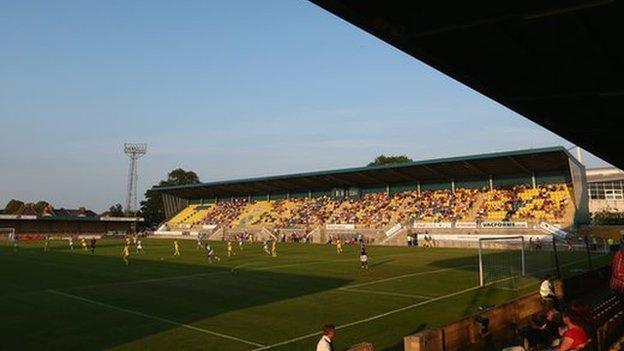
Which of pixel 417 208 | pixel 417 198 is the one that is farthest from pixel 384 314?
pixel 417 198

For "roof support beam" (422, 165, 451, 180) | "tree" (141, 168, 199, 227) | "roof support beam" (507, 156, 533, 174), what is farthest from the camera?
"tree" (141, 168, 199, 227)

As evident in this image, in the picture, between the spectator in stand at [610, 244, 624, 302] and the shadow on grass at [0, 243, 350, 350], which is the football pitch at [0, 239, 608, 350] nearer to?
the shadow on grass at [0, 243, 350, 350]

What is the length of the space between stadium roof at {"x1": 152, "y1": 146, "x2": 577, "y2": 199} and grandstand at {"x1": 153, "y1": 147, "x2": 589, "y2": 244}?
12 cm

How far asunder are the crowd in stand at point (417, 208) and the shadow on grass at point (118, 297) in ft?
131

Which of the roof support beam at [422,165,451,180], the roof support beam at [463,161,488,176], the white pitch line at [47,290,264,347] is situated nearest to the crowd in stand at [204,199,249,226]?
the roof support beam at [422,165,451,180]

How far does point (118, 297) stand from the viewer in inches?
880

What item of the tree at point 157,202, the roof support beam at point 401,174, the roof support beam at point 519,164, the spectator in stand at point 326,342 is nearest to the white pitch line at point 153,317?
the spectator in stand at point 326,342

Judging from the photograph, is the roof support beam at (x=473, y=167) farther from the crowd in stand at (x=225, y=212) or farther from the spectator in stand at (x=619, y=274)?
the spectator in stand at (x=619, y=274)

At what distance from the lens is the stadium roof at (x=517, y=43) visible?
7.84 meters

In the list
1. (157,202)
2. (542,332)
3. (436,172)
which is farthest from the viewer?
(157,202)

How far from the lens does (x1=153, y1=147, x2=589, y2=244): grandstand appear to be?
60.7 m

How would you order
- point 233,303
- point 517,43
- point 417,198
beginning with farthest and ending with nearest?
point 417,198 → point 233,303 → point 517,43

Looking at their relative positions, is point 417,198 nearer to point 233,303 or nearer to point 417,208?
point 417,208

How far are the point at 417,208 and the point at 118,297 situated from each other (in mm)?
55610
